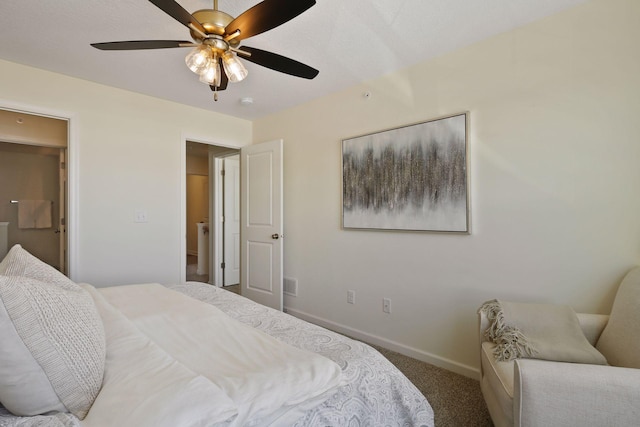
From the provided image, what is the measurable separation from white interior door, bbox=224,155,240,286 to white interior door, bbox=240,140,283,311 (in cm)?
98

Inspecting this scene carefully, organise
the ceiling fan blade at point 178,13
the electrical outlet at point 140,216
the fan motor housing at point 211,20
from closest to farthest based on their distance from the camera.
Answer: the ceiling fan blade at point 178,13 < the fan motor housing at point 211,20 < the electrical outlet at point 140,216

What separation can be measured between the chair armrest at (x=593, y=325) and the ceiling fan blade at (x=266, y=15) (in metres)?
2.09

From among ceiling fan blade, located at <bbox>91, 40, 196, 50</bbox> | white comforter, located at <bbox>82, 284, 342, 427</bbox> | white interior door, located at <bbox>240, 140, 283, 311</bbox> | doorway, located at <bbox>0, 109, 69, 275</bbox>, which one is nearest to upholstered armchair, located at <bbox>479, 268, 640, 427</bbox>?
Result: white comforter, located at <bbox>82, 284, 342, 427</bbox>

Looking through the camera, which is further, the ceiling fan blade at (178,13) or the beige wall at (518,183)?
the beige wall at (518,183)

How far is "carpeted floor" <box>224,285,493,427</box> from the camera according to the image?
1805mm

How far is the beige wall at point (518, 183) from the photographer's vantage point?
1772 mm

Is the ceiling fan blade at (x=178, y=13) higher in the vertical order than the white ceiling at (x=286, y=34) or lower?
lower

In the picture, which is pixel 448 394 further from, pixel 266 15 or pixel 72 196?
pixel 72 196

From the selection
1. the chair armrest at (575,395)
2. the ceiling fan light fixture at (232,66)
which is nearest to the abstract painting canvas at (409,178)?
the chair armrest at (575,395)

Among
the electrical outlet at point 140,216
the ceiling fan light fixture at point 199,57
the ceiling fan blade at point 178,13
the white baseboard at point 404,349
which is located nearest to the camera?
the ceiling fan blade at point 178,13

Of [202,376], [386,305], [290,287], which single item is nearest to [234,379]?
[202,376]

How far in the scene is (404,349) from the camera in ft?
8.66

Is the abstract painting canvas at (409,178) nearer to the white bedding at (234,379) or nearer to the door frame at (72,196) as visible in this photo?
the white bedding at (234,379)

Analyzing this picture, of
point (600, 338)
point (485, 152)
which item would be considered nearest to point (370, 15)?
point (485, 152)
